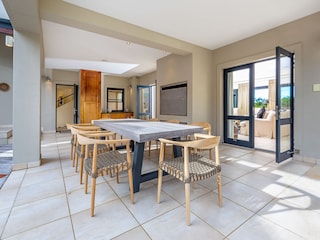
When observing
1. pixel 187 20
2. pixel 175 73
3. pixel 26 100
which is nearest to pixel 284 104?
pixel 187 20

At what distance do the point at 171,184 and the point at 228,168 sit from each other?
3.83 feet

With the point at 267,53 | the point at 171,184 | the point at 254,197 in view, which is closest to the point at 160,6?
the point at 267,53

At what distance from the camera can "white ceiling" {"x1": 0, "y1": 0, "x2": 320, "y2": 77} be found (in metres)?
2.66

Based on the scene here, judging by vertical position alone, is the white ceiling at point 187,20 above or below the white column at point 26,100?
above

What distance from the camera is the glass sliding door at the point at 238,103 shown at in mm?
4023

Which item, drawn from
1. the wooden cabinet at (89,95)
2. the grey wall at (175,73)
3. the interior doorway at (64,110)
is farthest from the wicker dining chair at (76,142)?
the interior doorway at (64,110)

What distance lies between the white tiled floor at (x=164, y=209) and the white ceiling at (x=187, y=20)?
109 inches

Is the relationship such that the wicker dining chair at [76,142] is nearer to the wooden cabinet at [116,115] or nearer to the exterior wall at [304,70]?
the exterior wall at [304,70]

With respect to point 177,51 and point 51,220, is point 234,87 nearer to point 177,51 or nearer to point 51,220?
point 177,51

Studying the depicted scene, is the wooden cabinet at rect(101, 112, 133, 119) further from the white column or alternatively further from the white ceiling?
the white column

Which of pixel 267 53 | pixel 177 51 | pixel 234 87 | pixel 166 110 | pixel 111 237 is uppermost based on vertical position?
pixel 177 51

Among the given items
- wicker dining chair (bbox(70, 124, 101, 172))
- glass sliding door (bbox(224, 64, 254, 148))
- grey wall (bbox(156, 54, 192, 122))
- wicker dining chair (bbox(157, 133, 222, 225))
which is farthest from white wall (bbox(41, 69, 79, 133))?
wicker dining chair (bbox(157, 133, 222, 225))

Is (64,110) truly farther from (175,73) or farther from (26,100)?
(175,73)

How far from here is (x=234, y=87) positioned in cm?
441
